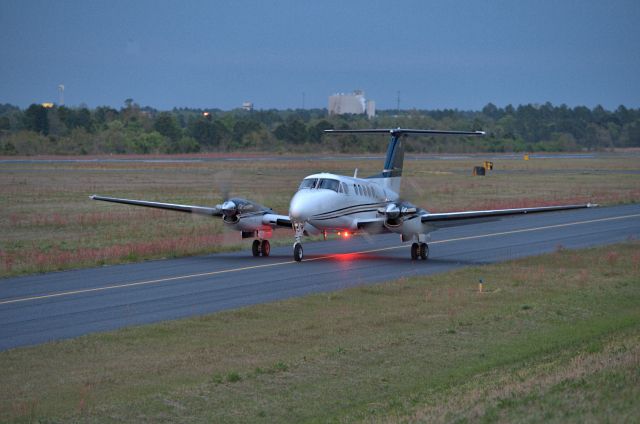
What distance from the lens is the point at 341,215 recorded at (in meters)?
33.2

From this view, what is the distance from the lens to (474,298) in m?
25.5

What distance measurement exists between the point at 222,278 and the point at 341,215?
5850mm

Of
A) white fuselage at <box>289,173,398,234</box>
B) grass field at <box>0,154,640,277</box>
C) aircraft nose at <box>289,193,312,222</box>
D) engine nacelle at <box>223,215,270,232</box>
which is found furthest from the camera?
grass field at <box>0,154,640,277</box>

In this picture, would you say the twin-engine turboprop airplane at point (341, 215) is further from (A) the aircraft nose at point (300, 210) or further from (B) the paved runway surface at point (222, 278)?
(B) the paved runway surface at point (222, 278)

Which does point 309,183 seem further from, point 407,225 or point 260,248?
point 407,225

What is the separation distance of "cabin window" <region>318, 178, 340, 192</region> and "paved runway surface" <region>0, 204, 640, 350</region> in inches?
102

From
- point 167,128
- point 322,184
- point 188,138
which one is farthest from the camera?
point 167,128

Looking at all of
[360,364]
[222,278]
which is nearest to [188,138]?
[222,278]

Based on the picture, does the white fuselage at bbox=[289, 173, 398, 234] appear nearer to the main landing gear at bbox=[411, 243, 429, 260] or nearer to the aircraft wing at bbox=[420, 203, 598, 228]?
the main landing gear at bbox=[411, 243, 429, 260]

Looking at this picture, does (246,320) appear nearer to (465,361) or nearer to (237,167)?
(465,361)

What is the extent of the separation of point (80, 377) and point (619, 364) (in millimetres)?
9083

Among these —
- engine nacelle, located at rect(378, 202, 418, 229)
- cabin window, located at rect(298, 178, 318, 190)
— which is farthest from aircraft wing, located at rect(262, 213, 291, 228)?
engine nacelle, located at rect(378, 202, 418, 229)

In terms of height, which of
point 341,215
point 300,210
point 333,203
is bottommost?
point 341,215

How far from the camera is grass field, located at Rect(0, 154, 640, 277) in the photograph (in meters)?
36.5
